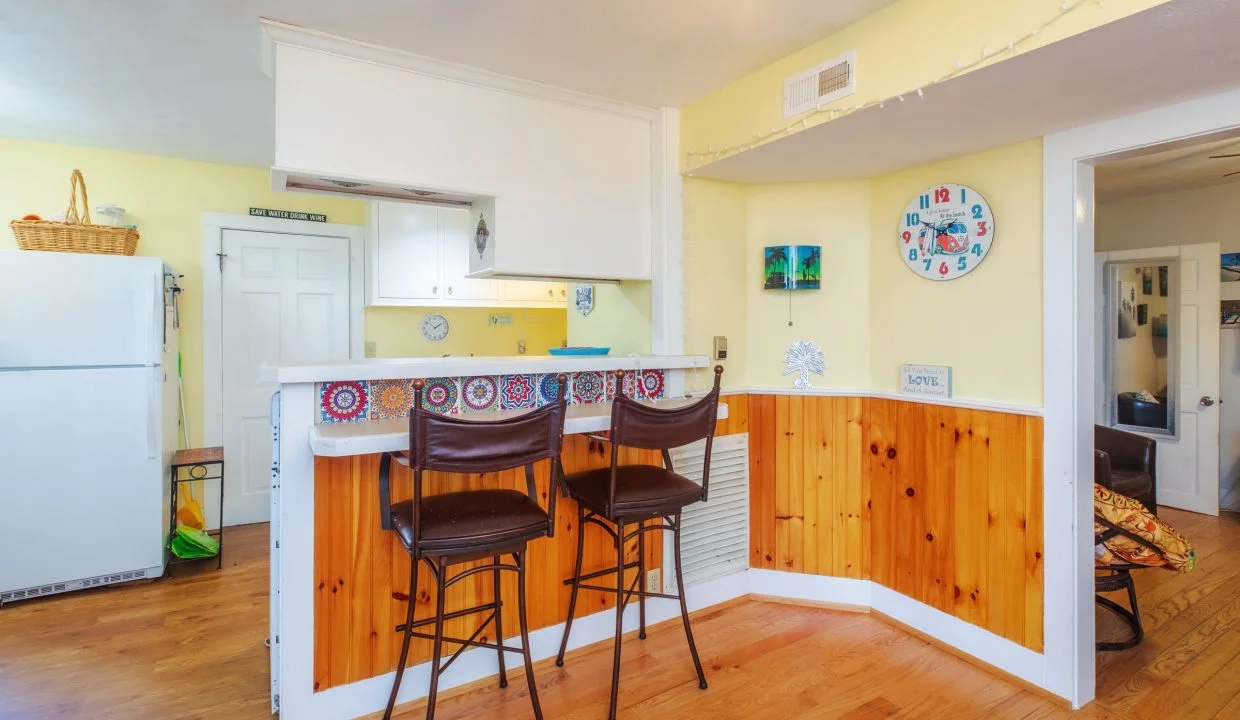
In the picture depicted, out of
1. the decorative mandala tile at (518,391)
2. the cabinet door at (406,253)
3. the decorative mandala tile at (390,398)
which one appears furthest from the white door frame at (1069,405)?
the cabinet door at (406,253)

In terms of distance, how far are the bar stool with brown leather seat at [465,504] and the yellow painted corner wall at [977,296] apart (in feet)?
5.22

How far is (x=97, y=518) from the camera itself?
9.75 ft

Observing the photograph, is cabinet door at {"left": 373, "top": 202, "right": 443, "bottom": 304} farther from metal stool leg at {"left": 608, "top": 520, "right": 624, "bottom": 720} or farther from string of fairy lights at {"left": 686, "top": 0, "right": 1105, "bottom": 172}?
metal stool leg at {"left": 608, "top": 520, "right": 624, "bottom": 720}

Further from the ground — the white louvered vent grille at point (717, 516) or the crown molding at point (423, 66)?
the crown molding at point (423, 66)

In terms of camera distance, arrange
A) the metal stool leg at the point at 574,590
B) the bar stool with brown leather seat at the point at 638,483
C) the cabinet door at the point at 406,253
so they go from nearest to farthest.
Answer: the bar stool with brown leather seat at the point at 638,483, the metal stool leg at the point at 574,590, the cabinet door at the point at 406,253

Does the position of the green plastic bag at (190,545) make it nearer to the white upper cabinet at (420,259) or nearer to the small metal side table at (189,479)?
the small metal side table at (189,479)

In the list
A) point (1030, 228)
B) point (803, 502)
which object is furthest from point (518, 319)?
point (1030, 228)

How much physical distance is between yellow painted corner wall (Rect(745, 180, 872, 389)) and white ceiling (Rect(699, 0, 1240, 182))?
240mm

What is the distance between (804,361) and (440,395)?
1622 mm

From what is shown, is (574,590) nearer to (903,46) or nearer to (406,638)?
(406,638)

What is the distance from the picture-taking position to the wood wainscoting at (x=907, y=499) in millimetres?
2248

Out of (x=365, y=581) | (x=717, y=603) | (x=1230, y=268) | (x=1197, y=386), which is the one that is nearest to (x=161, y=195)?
(x=365, y=581)

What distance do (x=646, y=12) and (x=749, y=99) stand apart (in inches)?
24.6

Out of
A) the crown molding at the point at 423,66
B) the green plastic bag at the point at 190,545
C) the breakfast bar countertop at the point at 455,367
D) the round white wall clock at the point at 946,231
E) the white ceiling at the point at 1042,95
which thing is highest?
the crown molding at the point at 423,66
